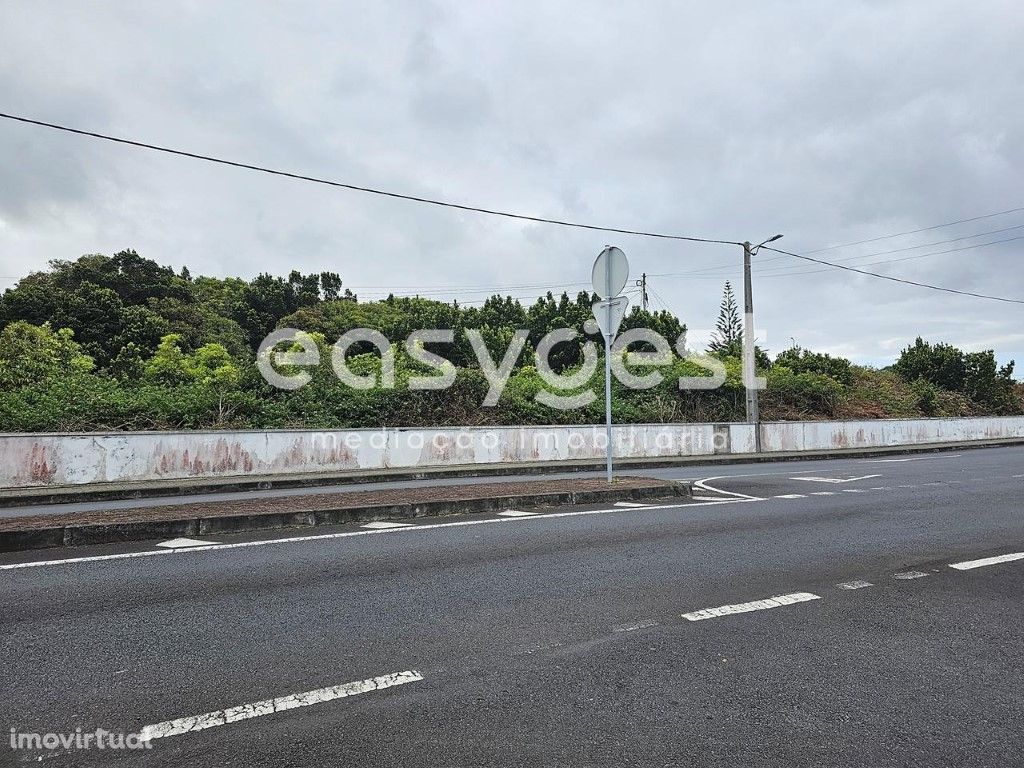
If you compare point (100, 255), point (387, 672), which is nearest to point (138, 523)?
point (387, 672)

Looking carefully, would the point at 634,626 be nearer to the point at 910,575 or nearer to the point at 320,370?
the point at 910,575

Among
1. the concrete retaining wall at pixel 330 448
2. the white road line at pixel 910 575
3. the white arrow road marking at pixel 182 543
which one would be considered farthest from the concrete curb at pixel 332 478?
the white road line at pixel 910 575

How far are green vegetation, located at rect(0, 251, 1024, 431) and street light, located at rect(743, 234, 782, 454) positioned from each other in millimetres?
2868

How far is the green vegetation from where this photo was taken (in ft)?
53.0

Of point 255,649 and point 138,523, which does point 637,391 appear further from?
point 255,649

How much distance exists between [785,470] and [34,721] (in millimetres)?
15330

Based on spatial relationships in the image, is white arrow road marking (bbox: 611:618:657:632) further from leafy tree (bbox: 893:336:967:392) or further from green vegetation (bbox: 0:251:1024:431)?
leafy tree (bbox: 893:336:967:392)

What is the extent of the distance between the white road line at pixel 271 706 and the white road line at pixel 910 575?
13.6ft

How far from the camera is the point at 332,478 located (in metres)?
13.5

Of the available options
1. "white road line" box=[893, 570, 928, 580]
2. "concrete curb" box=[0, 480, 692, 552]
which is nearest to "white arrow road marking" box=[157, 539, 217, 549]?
"concrete curb" box=[0, 480, 692, 552]

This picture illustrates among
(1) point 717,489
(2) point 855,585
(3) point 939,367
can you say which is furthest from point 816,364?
(2) point 855,585

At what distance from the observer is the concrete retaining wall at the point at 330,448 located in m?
12.7

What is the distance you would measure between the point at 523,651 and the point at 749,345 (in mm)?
18375

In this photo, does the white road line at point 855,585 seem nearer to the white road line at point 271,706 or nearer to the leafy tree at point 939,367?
the white road line at point 271,706
